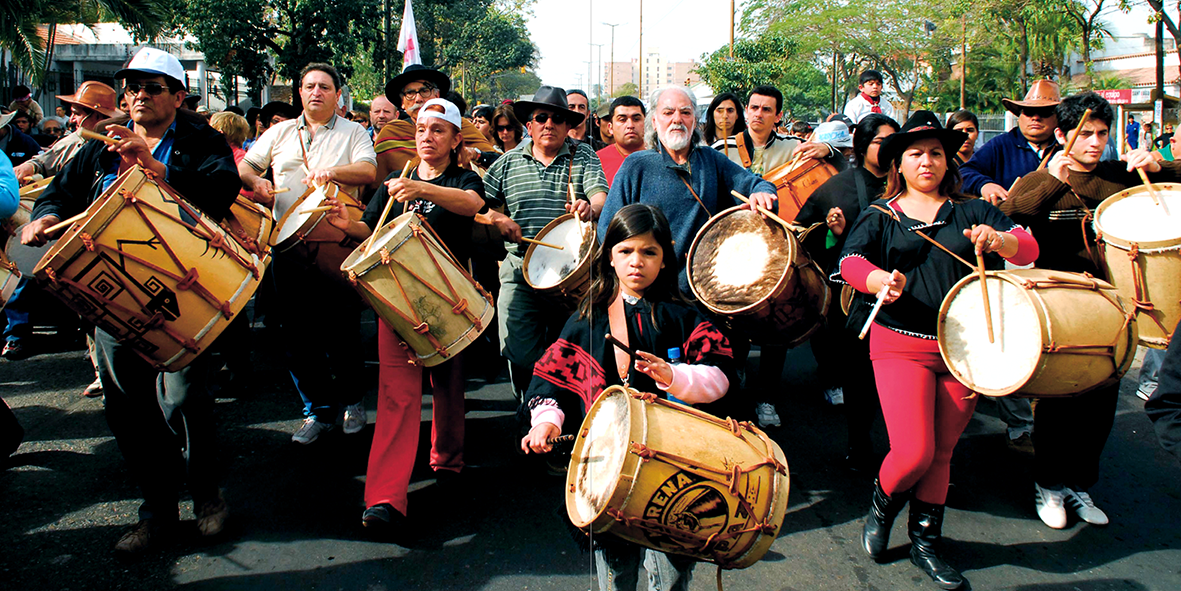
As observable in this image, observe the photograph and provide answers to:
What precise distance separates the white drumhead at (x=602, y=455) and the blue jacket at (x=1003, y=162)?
10.0 feet

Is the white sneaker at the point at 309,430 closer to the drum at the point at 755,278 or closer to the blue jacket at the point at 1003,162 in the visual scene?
the drum at the point at 755,278

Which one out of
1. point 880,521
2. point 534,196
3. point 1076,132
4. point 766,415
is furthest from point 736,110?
point 880,521

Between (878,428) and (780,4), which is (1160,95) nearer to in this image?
(878,428)

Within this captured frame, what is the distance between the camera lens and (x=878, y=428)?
5176 mm

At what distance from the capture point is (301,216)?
4.14 metres

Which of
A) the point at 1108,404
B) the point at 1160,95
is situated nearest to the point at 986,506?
the point at 1108,404

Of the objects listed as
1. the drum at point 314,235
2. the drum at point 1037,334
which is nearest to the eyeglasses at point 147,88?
the drum at point 314,235

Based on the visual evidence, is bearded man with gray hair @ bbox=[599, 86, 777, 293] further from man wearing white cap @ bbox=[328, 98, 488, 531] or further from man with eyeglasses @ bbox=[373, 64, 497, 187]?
man with eyeglasses @ bbox=[373, 64, 497, 187]

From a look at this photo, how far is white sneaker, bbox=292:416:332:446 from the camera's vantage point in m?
4.82

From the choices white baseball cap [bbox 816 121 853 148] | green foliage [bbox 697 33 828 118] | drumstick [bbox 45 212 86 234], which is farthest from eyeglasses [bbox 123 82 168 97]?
green foliage [bbox 697 33 828 118]

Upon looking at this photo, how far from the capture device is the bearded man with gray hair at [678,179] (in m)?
4.13

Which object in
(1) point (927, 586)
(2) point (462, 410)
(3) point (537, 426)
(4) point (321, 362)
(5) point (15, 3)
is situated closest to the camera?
(3) point (537, 426)

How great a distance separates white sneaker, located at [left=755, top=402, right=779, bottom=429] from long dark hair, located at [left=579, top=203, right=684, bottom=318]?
2.42 meters

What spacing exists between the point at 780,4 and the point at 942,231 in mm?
44309
